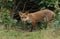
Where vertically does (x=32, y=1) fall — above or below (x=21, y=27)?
above

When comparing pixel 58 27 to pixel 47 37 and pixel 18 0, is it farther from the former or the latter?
pixel 18 0

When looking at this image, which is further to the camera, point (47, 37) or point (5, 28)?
point (5, 28)

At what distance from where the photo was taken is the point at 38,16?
32.8 feet

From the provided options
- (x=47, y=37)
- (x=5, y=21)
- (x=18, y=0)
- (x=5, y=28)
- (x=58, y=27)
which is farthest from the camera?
(x=18, y=0)

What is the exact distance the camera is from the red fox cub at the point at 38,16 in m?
9.79

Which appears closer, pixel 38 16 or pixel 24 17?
pixel 24 17

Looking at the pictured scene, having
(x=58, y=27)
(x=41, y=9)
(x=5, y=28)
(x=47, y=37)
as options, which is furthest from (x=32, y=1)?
(x=47, y=37)

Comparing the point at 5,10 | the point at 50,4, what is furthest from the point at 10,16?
the point at 50,4

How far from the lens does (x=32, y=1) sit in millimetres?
10719

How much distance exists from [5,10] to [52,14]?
6.67ft

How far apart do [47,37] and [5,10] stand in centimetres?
344

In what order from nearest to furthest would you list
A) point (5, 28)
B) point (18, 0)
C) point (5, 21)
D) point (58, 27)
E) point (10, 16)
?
point (58, 27) < point (5, 28) < point (5, 21) < point (10, 16) < point (18, 0)

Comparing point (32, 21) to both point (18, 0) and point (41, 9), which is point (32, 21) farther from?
point (18, 0)

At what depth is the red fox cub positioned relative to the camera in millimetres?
9789
